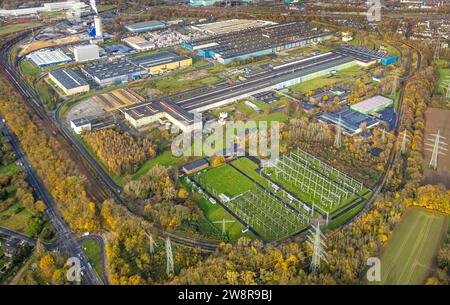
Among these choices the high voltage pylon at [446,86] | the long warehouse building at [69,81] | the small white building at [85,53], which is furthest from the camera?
the small white building at [85,53]

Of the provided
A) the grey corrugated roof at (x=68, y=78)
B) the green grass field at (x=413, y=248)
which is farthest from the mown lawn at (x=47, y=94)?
the green grass field at (x=413, y=248)

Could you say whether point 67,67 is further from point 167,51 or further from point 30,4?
point 30,4

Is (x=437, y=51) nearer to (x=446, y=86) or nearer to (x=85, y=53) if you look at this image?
(x=446, y=86)

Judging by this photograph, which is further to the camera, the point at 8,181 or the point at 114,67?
the point at 114,67

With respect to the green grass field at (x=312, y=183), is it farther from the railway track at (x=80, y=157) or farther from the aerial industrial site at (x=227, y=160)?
the railway track at (x=80, y=157)

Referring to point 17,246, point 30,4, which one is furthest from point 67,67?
point 30,4

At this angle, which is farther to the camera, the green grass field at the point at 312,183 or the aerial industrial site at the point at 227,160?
the green grass field at the point at 312,183

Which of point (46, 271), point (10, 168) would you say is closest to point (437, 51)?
point (10, 168)
